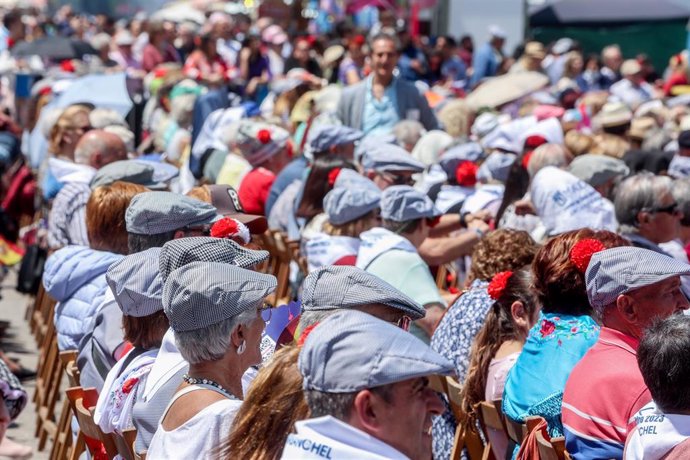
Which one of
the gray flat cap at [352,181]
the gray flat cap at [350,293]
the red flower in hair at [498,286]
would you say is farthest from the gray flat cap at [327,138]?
the gray flat cap at [350,293]

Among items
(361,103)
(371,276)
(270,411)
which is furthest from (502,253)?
(361,103)

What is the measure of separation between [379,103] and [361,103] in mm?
144

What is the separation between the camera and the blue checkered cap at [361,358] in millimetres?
2441

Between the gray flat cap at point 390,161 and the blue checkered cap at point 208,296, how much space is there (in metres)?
4.08

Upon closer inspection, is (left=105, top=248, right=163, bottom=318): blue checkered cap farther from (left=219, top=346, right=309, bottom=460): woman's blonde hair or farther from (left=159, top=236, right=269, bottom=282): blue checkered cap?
(left=219, top=346, right=309, bottom=460): woman's blonde hair

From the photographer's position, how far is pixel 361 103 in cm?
997

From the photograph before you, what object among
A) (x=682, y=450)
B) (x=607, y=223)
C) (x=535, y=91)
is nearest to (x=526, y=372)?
(x=682, y=450)

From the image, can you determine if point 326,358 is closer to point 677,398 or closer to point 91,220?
point 677,398

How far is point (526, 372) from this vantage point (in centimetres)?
427

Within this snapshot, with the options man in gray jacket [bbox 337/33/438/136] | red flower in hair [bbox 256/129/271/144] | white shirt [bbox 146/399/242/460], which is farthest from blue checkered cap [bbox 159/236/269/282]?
man in gray jacket [bbox 337/33/438/136]

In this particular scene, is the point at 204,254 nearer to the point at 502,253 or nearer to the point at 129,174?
the point at 502,253

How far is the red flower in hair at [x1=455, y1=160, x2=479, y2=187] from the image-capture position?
8.37 metres

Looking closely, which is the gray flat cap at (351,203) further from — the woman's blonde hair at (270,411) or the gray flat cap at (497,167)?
the woman's blonde hair at (270,411)

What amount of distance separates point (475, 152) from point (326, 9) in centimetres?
2219
